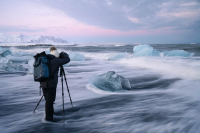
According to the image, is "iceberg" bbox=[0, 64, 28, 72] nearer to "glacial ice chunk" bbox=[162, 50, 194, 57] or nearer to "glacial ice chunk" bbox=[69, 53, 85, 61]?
"glacial ice chunk" bbox=[69, 53, 85, 61]

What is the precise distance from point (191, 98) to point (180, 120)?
6.94ft

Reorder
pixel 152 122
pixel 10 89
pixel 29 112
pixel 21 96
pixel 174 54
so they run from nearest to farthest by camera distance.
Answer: pixel 152 122, pixel 29 112, pixel 21 96, pixel 10 89, pixel 174 54

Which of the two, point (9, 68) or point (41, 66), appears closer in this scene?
point (41, 66)

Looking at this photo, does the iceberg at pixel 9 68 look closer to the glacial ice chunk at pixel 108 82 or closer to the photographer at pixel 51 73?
the glacial ice chunk at pixel 108 82

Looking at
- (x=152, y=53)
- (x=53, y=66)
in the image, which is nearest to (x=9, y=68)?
(x=53, y=66)

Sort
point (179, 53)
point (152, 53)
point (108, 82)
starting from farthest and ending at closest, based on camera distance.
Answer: point (152, 53)
point (179, 53)
point (108, 82)

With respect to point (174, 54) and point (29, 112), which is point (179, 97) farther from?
point (174, 54)

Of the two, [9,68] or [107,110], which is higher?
[9,68]

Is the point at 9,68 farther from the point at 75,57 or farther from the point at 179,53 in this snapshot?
the point at 179,53

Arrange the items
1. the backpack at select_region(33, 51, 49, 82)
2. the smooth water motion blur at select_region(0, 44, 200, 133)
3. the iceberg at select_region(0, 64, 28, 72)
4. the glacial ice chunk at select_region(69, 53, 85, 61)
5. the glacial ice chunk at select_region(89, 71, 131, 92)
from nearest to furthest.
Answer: the backpack at select_region(33, 51, 49, 82), the smooth water motion blur at select_region(0, 44, 200, 133), the glacial ice chunk at select_region(89, 71, 131, 92), the iceberg at select_region(0, 64, 28, 72), the glacial ice chunk at select_region(69, 53, 85, 61)

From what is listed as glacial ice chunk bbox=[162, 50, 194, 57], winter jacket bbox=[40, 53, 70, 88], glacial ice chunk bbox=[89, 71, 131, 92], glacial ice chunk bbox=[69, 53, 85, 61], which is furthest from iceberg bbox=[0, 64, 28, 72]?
glacial ice chunk bbox=[162, 50, 194, 57]

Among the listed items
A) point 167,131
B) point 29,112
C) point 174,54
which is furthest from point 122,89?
point 174,54

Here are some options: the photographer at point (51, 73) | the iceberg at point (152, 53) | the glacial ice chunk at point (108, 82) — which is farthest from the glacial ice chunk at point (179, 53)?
the photographer at point (51, 73)

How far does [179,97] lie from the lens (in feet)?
17.1
